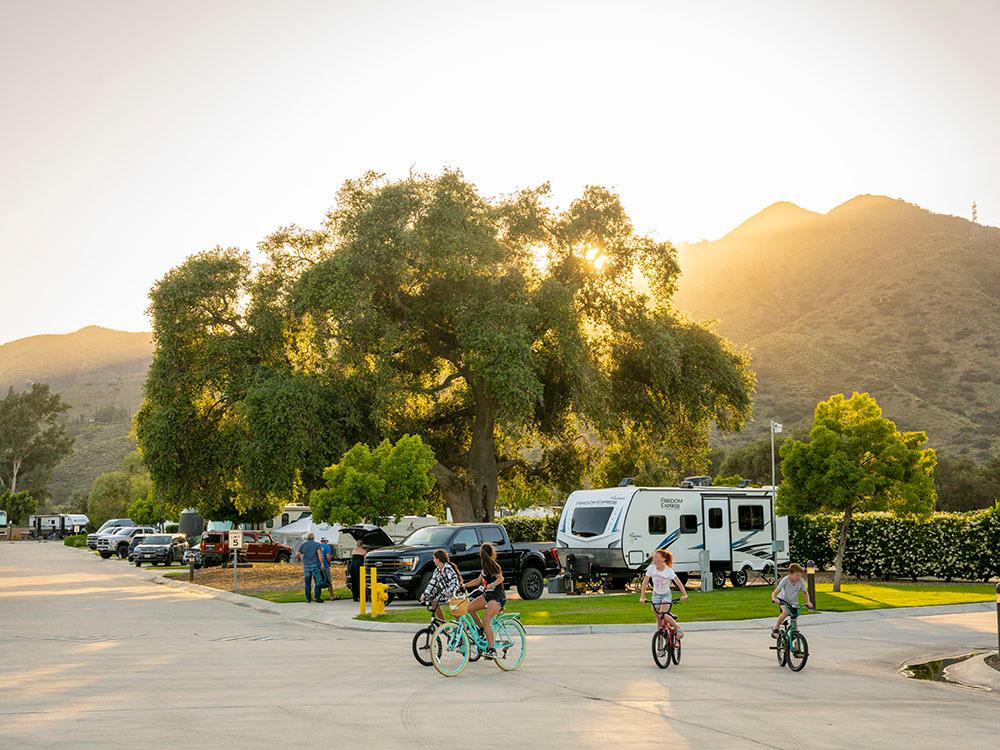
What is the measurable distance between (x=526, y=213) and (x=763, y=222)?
14808 centimetres

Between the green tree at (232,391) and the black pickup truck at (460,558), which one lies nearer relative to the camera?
the black pickup truck at (460,558)

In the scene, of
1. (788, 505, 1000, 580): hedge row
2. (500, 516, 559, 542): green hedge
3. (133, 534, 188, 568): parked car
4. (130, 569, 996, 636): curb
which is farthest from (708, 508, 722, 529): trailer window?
(133, 534, 188, 568): parked car

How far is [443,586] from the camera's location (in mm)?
14930

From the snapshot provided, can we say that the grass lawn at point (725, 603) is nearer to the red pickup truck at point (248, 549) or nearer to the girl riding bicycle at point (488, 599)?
the girl riding bicycle at point (488, 599)

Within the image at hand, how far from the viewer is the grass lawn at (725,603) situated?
21.6m

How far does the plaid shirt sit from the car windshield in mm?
11239

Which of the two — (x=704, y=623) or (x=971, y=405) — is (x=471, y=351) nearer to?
(x=704, y=623)

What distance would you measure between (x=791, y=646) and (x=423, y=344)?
1252 inches

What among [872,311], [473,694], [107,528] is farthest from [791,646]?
[872,311]

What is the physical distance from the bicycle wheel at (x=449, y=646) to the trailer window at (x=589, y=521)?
50.8ft

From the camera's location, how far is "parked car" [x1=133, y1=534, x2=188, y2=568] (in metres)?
51.1

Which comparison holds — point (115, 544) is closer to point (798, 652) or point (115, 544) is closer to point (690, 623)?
point (690, 623)

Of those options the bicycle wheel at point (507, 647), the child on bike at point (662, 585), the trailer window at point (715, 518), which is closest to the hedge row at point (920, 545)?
the trailer window at point (715, 518)

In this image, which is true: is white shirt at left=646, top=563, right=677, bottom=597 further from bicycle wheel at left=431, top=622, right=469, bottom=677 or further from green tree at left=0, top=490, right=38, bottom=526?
green tree at left=0, top=490, right=38, bottom=526
